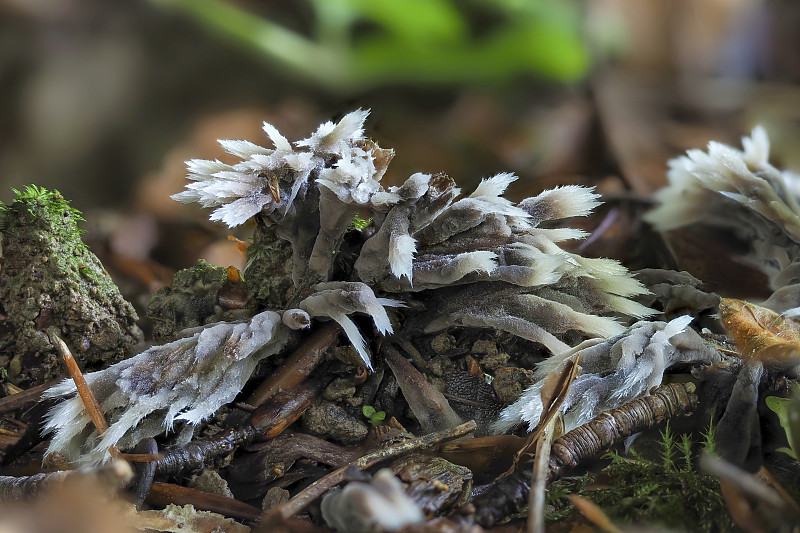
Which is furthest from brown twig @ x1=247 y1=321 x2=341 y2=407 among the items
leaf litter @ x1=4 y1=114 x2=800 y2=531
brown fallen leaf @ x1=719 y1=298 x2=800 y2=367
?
brown fallen leaf @ x1=719 y1=298 x2=800 y2=367

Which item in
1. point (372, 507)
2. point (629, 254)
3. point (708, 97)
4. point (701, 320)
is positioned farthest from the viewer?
point (708, 97)

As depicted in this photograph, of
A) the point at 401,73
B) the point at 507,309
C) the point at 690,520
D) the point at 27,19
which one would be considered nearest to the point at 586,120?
the point at 401,73

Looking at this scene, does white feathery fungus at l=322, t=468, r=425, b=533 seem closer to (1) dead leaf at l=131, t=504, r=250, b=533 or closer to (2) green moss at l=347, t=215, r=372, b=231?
(1) dead leaf at l=131, t=504, r=250, b=533

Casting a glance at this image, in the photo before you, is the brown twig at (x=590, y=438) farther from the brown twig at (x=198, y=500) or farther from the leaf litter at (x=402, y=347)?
the brown twig at (x=198, y=500)

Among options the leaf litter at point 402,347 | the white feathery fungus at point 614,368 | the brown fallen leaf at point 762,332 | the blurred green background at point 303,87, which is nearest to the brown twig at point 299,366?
the leaf litter at point 402,347

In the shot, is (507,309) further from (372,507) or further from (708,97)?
(708,97)
